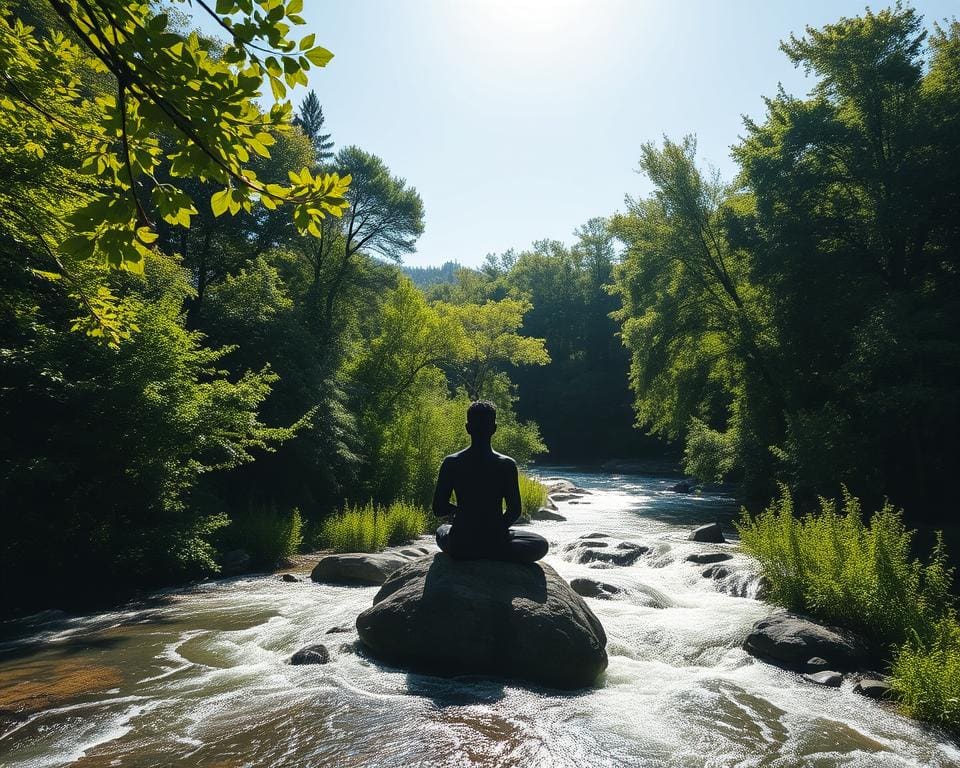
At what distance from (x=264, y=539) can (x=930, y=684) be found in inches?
456

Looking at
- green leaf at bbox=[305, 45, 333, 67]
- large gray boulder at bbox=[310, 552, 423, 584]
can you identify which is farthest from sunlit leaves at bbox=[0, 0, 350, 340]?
large gray boulder at bbox=[310, 552, 423, 584]

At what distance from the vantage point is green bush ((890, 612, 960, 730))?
17.0ft

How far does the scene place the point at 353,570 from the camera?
1069cm

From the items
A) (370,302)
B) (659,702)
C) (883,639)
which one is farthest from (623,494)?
(659,702)

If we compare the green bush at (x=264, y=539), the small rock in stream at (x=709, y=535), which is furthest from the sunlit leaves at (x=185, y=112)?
A: the small rock in stream at (x=709, y=535)

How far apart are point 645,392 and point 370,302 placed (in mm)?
15104

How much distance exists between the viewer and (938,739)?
16.2ft

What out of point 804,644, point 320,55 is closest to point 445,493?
point 804,644

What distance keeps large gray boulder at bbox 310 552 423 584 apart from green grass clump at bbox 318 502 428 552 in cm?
293

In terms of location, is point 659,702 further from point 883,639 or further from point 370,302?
point 370,302

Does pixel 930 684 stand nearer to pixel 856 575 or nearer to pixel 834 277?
pixel 856 575

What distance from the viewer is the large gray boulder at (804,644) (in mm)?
6621

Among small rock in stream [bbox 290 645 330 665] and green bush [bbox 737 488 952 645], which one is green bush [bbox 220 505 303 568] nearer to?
small rock in stream [bbox 290 645 330 665]

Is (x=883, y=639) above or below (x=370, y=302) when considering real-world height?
below
